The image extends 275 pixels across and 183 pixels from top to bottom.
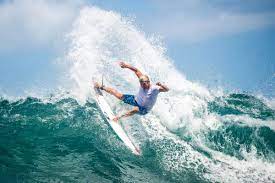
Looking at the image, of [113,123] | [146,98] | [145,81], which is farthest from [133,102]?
[145,81]

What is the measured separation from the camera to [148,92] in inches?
403

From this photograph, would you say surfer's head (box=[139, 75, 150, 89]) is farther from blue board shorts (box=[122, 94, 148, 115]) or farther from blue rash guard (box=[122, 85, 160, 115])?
blue board shorts (box=[122, 94, 148, 115])

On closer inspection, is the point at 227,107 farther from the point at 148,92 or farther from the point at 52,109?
→ the point at 52,109

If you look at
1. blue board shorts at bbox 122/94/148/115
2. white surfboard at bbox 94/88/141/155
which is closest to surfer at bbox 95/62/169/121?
blue board shorts at bbox 122/94/148/115

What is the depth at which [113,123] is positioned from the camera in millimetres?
11125

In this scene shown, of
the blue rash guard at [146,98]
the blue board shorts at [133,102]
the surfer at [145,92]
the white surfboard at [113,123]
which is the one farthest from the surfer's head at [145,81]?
the white surfboard at [113,123]

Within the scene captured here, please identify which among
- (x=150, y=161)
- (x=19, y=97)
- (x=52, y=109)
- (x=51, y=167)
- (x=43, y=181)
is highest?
(x=19, y=97)

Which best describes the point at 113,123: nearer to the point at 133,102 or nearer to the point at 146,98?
the point at 133,102

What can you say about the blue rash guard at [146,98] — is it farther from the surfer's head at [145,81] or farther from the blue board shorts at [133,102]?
the surfer's head at [145,81]

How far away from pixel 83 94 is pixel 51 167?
6233 mm

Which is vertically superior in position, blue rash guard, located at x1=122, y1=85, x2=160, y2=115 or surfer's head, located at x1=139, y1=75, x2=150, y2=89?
surfer's head, located at x1=139, y1=75, x2=150, y2=89

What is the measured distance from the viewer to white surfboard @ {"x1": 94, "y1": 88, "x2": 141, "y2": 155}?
10.0 m

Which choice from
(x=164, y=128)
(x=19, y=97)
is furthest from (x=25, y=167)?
(x=19, y=97)

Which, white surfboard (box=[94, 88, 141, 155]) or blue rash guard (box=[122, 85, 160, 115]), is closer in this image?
white surfboard (box=[94, 88, 141, 155])
